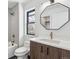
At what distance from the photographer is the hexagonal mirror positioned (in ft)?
7.44

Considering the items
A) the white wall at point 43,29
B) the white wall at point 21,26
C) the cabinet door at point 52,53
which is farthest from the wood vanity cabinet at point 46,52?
the white wall at point 21,26

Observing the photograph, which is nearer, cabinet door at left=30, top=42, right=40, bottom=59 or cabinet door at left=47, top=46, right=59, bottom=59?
cabinet door at left=47, top=46, right=59, bottom=59

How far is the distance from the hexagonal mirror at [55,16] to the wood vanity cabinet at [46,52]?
2.31 ft

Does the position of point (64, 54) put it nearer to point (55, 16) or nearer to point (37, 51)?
point (37, 51)

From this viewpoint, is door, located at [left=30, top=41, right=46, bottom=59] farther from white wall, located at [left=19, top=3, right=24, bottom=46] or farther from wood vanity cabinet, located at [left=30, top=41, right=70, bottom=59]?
white wall, located at [left=19, top=3, right=24, bottom=46]

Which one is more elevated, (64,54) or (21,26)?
(21,26)

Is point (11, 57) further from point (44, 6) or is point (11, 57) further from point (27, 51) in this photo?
point (44, 6)

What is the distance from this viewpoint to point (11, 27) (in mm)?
4984

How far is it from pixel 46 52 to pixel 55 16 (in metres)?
1.06

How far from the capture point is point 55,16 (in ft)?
8.36

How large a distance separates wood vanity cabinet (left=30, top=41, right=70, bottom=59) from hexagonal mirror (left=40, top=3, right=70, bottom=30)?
704 mm

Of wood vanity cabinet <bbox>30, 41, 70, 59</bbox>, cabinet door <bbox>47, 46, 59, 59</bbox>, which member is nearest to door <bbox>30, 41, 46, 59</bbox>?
wood vanity cabinet <bbox>30, 41, 70, 59</bbox>

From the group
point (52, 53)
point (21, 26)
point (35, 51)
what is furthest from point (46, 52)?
point (21, 26)

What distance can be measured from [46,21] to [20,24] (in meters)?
1.58
